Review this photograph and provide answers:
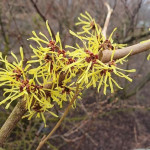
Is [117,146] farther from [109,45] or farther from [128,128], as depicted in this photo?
[109,45]

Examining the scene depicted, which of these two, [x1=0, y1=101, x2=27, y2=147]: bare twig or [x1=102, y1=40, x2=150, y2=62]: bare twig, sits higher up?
[x1=102, y1=40, x2=150, y2=62]: bare twig

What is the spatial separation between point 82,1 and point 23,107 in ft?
12.4

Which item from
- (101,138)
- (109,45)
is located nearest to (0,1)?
(109,45)

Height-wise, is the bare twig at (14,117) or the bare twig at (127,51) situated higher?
the bare twig at (127,51)

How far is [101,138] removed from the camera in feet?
14.5

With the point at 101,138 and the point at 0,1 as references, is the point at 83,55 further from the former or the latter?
the point at 101,138

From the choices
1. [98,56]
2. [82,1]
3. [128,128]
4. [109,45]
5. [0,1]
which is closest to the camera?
[98,56]

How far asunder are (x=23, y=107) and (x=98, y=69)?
1.12 feet

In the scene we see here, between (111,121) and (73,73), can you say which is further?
(111,121)

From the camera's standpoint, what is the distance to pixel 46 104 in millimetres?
855

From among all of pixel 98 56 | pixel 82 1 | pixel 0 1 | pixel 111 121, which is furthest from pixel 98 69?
pixel 111 121

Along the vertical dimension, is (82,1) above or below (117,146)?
above

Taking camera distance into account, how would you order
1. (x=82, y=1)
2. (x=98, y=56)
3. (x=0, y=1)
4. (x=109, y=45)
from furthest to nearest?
1. (x=82, y=1)
2. (x=0, y=1)
3. (x=109, y=45)
4. (x=98, y=56)

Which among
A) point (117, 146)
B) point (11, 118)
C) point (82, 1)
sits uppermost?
point (82, 1)
